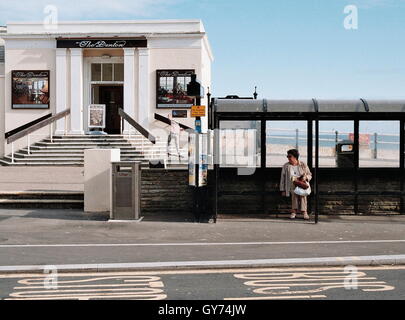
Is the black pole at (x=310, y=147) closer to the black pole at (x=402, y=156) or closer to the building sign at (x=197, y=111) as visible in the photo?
the black pole at (x=402, y=156)

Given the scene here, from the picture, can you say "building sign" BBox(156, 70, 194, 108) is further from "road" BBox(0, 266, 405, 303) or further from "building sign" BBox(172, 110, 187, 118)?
"road" BBox(0, 266, 405, 303)

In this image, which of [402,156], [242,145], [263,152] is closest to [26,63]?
[242,145]

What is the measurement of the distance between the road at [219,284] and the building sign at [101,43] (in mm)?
20753

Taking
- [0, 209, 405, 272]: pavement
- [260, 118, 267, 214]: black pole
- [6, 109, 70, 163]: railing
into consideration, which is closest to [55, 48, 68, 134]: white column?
[6, 109, 70, 163]: railing

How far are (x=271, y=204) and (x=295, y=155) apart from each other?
135 cm

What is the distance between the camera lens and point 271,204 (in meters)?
14.5

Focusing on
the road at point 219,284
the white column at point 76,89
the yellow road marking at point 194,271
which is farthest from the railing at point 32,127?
the road at point 219,284

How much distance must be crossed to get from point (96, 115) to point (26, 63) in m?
4.09

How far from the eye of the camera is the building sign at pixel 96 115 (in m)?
27.5

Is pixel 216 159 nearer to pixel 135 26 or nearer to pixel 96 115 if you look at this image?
pixel 96 115

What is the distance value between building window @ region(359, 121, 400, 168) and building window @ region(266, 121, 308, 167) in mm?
1286

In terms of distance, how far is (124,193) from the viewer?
13570mm

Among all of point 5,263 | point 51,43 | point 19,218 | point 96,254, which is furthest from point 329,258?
point 51,43

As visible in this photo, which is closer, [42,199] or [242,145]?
[242,145]
